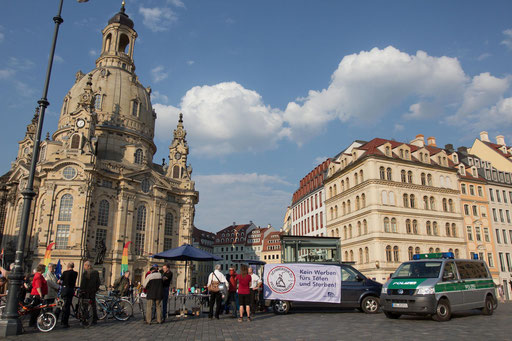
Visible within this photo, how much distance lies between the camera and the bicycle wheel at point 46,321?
1166 centimetres

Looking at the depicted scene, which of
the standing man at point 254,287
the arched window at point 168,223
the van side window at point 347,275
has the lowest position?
the standing man at point 254,287

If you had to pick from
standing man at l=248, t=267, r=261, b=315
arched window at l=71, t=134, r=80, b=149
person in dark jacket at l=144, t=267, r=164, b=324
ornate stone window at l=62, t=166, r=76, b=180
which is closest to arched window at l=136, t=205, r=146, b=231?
ornate stone window at l=62, t=166, r=76, b=180

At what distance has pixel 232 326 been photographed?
42.7 ft

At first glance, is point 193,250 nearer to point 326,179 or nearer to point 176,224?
point 326,179

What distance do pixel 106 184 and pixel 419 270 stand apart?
50.4m

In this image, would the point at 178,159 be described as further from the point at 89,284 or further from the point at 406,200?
the point at 89,284

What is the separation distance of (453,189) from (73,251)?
49300 millimetres

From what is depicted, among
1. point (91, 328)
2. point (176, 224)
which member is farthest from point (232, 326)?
point (176, 224)

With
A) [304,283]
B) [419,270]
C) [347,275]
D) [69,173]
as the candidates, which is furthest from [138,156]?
[419,270]

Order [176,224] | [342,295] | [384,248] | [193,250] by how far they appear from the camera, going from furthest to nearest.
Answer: [176,224] → [384,248] → [193,250] → [342,295]

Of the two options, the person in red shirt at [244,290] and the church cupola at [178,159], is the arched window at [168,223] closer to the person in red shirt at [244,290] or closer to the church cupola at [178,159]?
the church cupola at [178,159]

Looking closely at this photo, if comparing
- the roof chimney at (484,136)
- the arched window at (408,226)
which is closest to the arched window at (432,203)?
the arched window at (408,226)

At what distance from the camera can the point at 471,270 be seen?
50.4 feet

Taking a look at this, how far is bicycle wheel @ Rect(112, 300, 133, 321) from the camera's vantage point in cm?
1497
